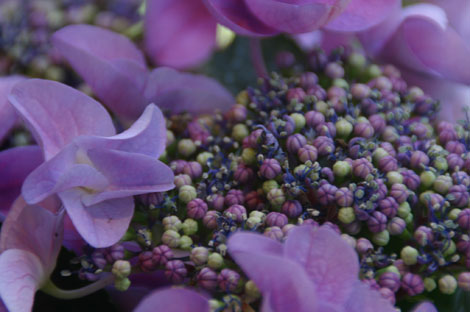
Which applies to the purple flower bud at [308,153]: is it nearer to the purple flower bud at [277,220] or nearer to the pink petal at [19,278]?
the purple flower bud at [277,220]

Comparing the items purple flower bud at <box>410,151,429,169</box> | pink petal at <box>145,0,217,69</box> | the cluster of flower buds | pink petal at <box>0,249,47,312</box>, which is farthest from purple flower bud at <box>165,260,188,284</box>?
pink petal at <box>145,0,217,69</box>

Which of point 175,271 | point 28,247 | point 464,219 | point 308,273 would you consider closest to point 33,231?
point 28,247

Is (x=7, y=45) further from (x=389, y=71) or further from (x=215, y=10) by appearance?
(x=389, y=71)

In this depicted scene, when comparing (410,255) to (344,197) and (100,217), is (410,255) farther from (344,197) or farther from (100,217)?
(100,217)

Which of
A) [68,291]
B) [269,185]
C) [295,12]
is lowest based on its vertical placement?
[68,291]

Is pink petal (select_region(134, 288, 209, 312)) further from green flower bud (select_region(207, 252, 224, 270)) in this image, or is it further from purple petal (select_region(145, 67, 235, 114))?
purple petal (select_region(145, 67, 235, 114))
